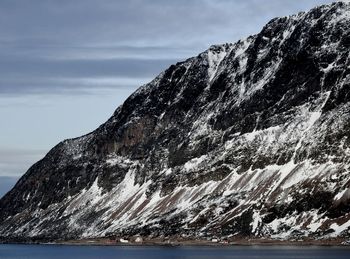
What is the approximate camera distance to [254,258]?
579 feet

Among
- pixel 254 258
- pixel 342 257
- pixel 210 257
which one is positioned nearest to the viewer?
pixel 342 257

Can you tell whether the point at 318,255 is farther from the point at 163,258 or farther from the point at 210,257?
the point at 163,258

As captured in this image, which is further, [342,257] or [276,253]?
[276,253]

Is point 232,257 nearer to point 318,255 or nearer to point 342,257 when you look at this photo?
point 318,255

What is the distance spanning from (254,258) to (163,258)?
29104 millimetres

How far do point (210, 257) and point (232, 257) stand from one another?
624 centimetres

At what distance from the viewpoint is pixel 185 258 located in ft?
627

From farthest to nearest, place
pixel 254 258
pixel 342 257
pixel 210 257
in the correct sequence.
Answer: pixel 210 257 < pixel 254 258 < pixel 342 257

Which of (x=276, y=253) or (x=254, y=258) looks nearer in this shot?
(x=254, y=258)

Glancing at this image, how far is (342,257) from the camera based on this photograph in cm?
16138

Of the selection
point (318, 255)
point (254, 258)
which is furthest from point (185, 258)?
point (318, 255)

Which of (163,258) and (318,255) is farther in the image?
(163,258)

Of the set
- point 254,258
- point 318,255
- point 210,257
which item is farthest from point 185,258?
point 318,255

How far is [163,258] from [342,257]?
51916mm
